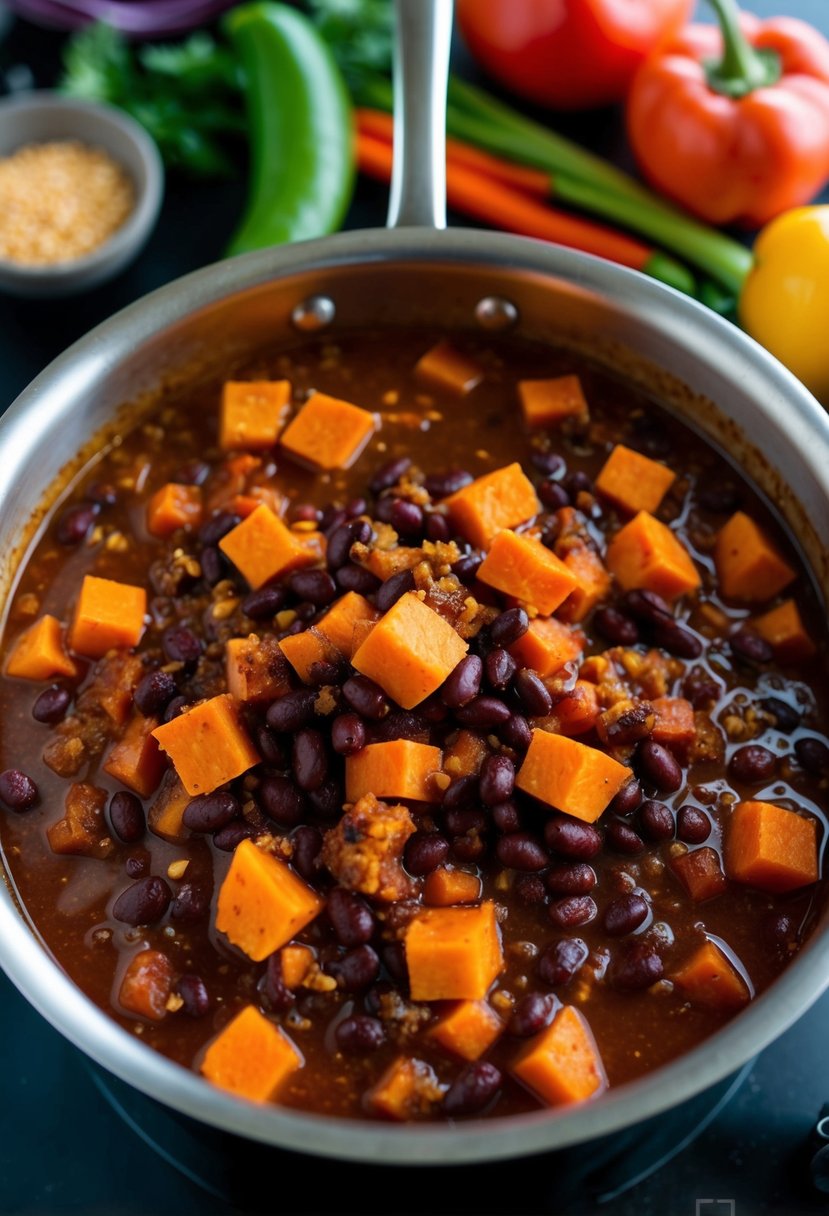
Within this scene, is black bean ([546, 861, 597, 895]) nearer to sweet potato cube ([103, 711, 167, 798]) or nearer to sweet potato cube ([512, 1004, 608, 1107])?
sweet potato cube ([512, 1004, 608, 1107])

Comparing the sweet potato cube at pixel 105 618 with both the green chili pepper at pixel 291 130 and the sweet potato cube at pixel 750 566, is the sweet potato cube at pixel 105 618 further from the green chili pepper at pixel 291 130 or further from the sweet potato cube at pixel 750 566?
the sweet potato cube at pixel 750 566

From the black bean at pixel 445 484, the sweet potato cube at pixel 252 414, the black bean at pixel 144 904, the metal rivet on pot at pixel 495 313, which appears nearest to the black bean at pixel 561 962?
the black bean at pixel 144 904

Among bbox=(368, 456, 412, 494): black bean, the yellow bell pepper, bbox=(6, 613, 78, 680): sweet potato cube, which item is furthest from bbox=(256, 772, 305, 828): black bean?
the yellow bell pepper

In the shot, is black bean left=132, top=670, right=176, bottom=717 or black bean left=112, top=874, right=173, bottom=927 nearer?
black bean left=112, top=874, right=173, bottom=927

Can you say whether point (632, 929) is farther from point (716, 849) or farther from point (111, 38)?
point (111, 38)

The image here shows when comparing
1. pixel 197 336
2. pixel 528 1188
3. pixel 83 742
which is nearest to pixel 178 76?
pixel 197 336

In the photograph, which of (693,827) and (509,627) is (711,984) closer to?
(693,827)
